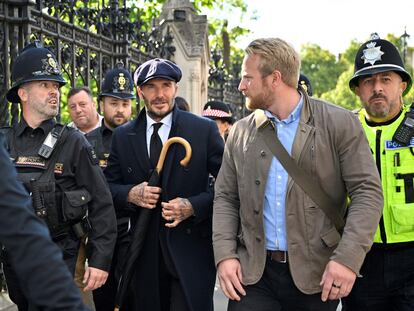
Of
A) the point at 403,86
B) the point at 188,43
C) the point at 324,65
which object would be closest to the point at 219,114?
the point at 403,86

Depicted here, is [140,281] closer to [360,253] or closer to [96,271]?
[96,271]

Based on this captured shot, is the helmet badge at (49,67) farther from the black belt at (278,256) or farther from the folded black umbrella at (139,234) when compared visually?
the black belt at (278,256)

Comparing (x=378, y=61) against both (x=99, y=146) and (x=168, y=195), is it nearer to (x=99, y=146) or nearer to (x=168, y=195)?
(x=168, y=195)

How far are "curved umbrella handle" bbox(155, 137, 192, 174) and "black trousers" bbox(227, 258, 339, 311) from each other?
3.06ft

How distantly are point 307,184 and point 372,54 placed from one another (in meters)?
1.21

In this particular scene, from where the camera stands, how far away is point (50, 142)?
4.08m

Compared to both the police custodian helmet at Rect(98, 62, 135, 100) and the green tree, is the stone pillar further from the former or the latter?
the green tree

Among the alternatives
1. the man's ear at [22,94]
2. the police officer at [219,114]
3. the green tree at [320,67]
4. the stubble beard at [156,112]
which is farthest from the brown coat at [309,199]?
the green tree at [320,67]

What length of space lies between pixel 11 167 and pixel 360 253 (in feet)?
5.93

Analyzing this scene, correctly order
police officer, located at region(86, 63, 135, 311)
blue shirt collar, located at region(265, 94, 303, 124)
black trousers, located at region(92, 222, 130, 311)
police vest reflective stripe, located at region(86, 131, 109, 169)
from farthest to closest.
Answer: police vest reflective stripe, located at region(86, 131, 109, 169), police officer, located at region(86, 63, 135, 311), black trousers, located at region(92, 222, 130, 311), blue shirt collar, located at region(265, 94, 303, 124)

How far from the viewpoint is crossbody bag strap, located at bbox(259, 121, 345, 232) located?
351 cm

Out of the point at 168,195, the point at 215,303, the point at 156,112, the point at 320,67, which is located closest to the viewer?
the point at 168,195

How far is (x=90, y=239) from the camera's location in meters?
4.26

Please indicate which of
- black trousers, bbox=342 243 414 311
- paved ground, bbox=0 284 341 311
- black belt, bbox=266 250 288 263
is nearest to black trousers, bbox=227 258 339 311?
black belt, bbox=266 250 288 263
